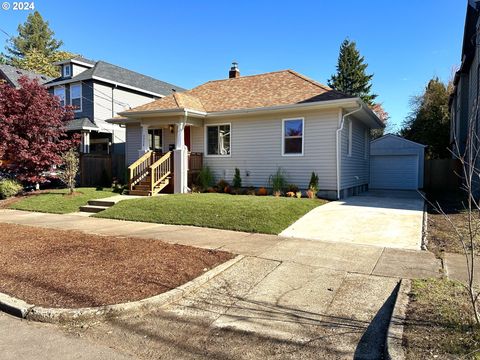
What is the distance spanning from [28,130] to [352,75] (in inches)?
1547

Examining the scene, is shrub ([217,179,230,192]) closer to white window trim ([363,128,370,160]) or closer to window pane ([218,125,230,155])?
window pane ([218,125,230,155])

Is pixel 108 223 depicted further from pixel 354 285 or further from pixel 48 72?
pixel 48 72

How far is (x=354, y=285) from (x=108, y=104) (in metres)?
21.5

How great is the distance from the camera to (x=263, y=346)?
3.02 meters

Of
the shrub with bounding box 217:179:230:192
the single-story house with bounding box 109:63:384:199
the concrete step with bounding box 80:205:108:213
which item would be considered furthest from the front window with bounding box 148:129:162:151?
the concrete step with bounding box 80:205:108:213

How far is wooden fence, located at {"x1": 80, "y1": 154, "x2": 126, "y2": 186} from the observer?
1719 centimetres

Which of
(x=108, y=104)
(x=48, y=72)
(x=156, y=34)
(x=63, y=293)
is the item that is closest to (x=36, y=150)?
(x=108, y=104)

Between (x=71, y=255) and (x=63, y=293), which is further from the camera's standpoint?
(x=71, y=255)

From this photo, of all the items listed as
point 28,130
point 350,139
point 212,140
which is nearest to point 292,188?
point 350,139

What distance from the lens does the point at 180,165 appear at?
13602mm

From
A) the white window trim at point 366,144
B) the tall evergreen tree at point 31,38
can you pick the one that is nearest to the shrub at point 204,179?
the white window trim at point 366,144

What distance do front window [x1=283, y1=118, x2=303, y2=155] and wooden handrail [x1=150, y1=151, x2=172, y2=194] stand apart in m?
4.86

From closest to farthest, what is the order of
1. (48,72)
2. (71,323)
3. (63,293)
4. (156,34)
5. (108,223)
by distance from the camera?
(71,323)
(63,293)
(108,223)
(156,34)
(48,72)

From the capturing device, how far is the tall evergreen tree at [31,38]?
161 ft
